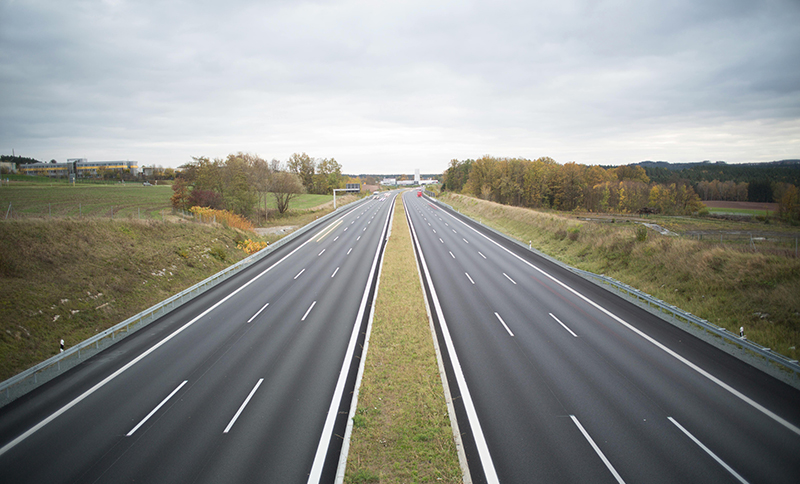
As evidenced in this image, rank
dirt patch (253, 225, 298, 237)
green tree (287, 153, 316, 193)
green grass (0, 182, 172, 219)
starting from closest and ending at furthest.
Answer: green grass (0, 182, 172, 219), dirt patch (253, 225, 298, 237), green tree (287, 153, 316, 193)

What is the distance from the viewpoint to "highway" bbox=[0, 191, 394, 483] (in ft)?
23.2

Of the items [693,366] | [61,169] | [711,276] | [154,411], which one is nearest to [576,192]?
[711,276]

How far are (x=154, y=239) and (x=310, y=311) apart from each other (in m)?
15.9

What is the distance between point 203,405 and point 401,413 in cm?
552

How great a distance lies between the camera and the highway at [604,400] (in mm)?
6910

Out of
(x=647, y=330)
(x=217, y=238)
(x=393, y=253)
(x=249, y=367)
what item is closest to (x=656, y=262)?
(x=647, y=330)

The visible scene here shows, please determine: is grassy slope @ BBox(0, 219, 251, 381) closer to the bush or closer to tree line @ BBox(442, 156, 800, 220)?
the bush

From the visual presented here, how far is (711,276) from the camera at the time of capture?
1620 centimetres

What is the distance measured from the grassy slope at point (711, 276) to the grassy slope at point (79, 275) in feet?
85.1

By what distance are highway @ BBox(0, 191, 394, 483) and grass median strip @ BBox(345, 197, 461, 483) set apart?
25.2 inches

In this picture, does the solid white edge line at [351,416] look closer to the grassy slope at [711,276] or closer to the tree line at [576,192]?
the grassy slope at [711,276]

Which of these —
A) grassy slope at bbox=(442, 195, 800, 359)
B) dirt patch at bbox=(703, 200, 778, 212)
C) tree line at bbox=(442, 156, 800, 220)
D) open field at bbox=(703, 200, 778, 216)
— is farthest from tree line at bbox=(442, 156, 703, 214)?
grassy slope at bbox=(442, 195, 800, 359)

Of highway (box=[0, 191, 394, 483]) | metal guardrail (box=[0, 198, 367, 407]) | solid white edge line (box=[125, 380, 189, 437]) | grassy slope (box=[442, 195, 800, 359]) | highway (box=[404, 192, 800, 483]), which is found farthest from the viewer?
grassy slope (box=[442, 195, 800, 359])

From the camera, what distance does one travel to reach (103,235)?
68.8 ft
